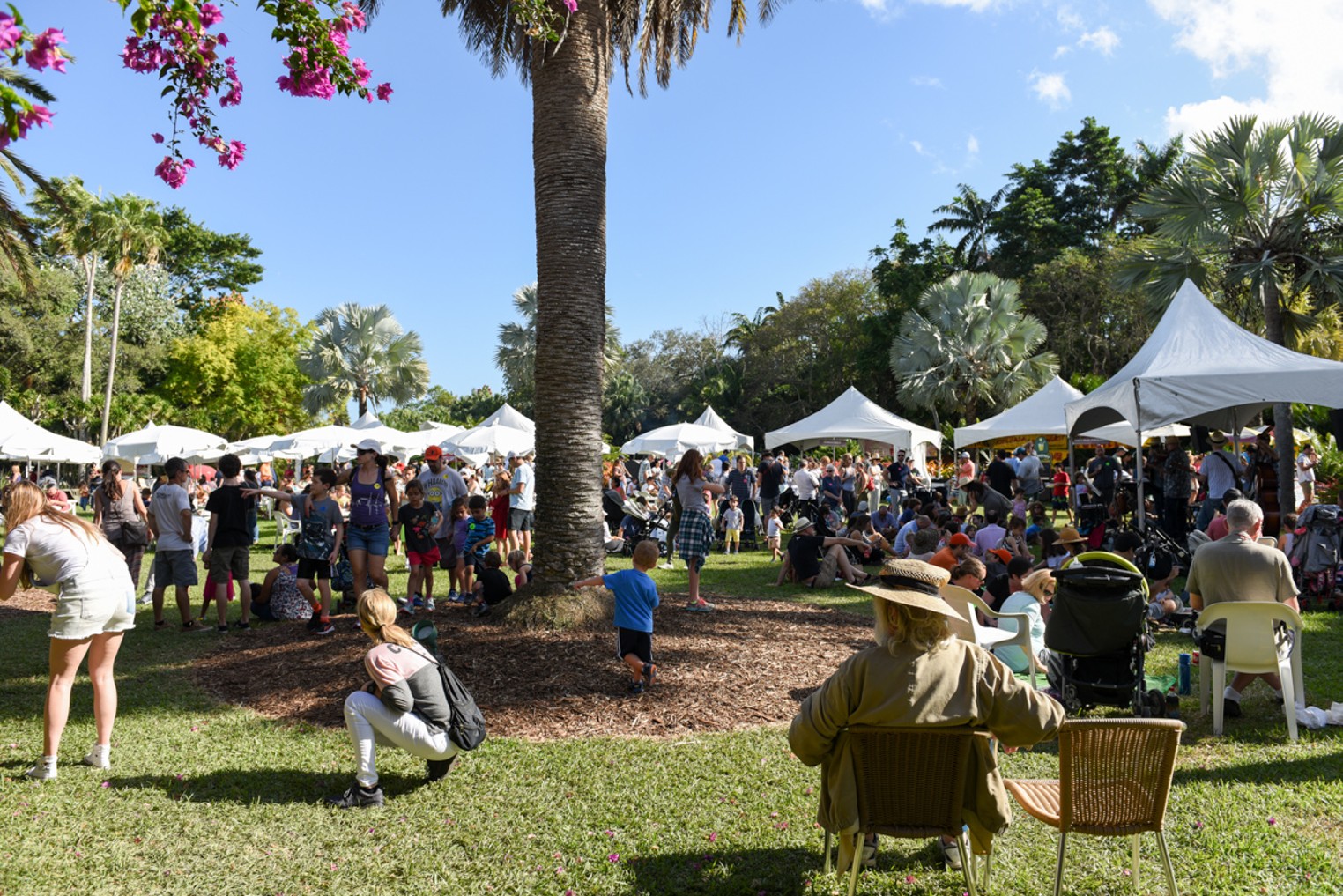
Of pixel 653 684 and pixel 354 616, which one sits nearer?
pixel 653 684

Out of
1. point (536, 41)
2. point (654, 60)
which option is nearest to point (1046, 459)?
point (654, 60)

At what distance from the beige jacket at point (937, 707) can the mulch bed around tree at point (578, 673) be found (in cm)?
268

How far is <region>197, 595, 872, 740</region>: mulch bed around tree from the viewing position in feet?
19.4

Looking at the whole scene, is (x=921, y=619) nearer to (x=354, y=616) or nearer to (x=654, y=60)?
(x=354, y=616)

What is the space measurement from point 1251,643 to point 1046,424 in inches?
479

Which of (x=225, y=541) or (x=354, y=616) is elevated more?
(x=225, y=541)

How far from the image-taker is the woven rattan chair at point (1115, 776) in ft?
10.1

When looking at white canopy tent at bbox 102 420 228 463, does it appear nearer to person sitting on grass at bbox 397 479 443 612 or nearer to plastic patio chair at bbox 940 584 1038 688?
person sitting on grass at bbox 397 479 443 612

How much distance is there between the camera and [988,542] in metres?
9.90

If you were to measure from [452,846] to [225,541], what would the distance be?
6237 millimetres

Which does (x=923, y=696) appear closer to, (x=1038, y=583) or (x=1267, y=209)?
(x=1038, y=583)

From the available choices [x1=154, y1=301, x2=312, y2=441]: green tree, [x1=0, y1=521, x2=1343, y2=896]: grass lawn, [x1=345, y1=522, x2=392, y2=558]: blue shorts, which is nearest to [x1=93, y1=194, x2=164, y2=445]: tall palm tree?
[x1=154, y1=301, x2=312, y2=441]: green tree

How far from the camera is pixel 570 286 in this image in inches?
314

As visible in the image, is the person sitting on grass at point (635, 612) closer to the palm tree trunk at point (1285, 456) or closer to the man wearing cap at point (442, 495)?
the man wearing cap at point (442, 495)
